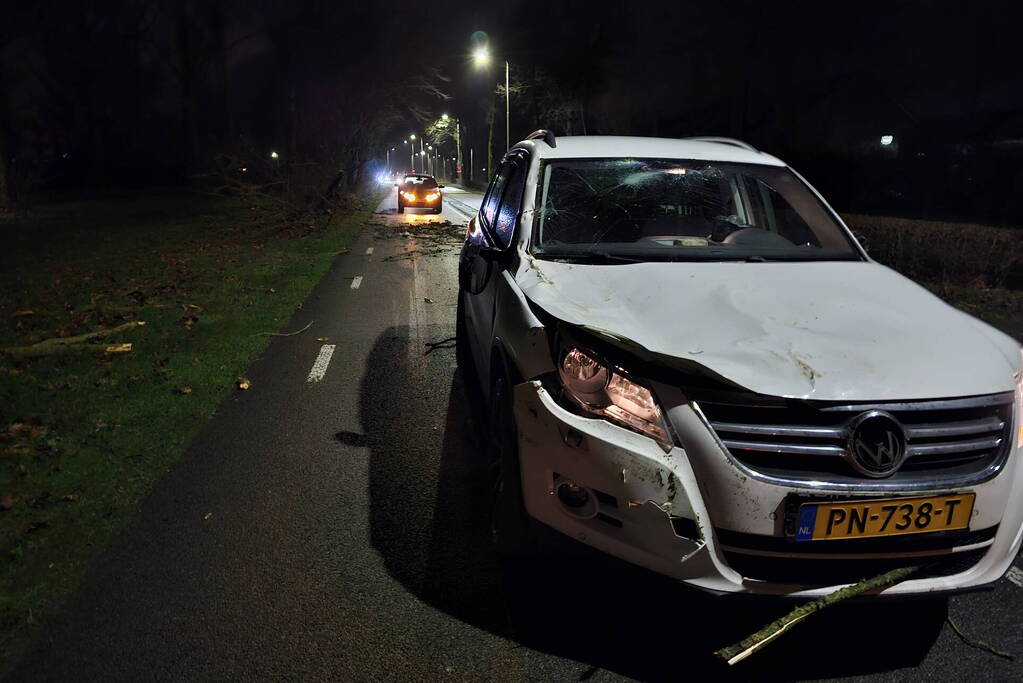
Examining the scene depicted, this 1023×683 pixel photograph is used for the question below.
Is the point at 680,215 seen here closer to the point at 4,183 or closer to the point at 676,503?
the point at 676,503

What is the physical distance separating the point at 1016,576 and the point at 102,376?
674cm

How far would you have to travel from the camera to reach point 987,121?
21.0 meters

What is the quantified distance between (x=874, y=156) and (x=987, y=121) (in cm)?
361

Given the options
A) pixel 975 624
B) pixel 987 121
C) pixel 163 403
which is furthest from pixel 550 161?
pixel 987 121

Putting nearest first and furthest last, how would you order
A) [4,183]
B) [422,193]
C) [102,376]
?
[102,376] < [4,183] < [422,193]

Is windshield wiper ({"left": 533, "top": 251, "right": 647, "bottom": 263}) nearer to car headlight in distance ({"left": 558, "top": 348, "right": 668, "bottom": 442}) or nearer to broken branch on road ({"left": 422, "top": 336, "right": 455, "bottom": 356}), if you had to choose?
car headlight in distance ({"left": 558, "top": 348, "right": 668, "bottom": 442})

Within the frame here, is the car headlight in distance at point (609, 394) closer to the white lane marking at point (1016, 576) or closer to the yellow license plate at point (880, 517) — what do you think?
the yellow license plate at point (880, 517)

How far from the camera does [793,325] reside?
8.86 ft

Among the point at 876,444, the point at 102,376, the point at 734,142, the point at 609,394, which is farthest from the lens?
the point at 102,376

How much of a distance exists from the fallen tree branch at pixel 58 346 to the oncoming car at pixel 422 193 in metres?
22.5

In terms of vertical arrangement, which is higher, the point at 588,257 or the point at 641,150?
the point at 641,150

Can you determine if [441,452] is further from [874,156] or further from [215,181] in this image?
[215,181]

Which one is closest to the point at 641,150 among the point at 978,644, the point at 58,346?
the point at 978,644

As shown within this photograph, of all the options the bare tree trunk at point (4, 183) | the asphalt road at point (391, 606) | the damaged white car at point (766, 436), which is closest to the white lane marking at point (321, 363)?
the asphalt road at point (391, 606)
